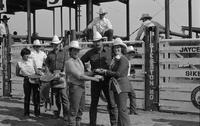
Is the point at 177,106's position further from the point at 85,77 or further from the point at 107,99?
the point at 85,77

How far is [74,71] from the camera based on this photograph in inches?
262

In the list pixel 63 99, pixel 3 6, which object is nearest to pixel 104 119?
pixel 63 99

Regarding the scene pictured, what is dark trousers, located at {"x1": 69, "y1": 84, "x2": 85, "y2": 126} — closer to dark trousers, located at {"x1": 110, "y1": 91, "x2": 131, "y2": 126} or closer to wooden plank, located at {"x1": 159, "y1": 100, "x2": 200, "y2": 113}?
dark trousers, located at {"x1": 110, "y1": 91, "x2": 131, "y2": 126}

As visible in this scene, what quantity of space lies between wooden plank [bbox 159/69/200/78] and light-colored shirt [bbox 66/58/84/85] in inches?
123

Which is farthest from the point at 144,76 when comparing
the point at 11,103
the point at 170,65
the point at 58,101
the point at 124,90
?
the point at 11,103

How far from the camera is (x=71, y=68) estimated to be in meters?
6.66

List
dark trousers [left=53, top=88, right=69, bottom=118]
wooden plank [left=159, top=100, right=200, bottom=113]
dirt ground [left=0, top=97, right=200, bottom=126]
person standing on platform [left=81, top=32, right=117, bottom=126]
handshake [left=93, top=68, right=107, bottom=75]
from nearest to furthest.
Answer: handshake [left=93, top=68, right=107, bottom=75] → person standing on platform [left=81, top=32, right=117, bottom=126] → dark trousers [left=53, top=88, right=69, bottom=118] → dirt ground [left=0, top=97, right=200, bottom=126] → wooden plank [left=159, top=100, right=200, bottom=113]

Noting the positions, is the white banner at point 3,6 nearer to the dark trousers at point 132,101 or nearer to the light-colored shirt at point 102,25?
the light-colored shirt at point 102,25

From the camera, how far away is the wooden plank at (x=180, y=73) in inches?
344

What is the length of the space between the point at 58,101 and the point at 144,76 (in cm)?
240

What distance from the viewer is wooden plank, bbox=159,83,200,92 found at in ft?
28.8

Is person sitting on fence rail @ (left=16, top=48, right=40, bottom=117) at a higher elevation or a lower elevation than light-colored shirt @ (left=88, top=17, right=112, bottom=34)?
lower

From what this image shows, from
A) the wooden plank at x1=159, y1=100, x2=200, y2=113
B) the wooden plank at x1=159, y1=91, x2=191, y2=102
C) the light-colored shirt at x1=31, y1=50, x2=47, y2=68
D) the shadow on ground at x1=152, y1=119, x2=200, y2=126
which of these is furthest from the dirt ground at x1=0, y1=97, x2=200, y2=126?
the light-colored shirt at x1=31, y1=50, x2=47, y2=68

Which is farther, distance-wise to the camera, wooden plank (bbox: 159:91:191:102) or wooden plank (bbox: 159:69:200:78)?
wooden plank (bbox: 159:91:191:102)
